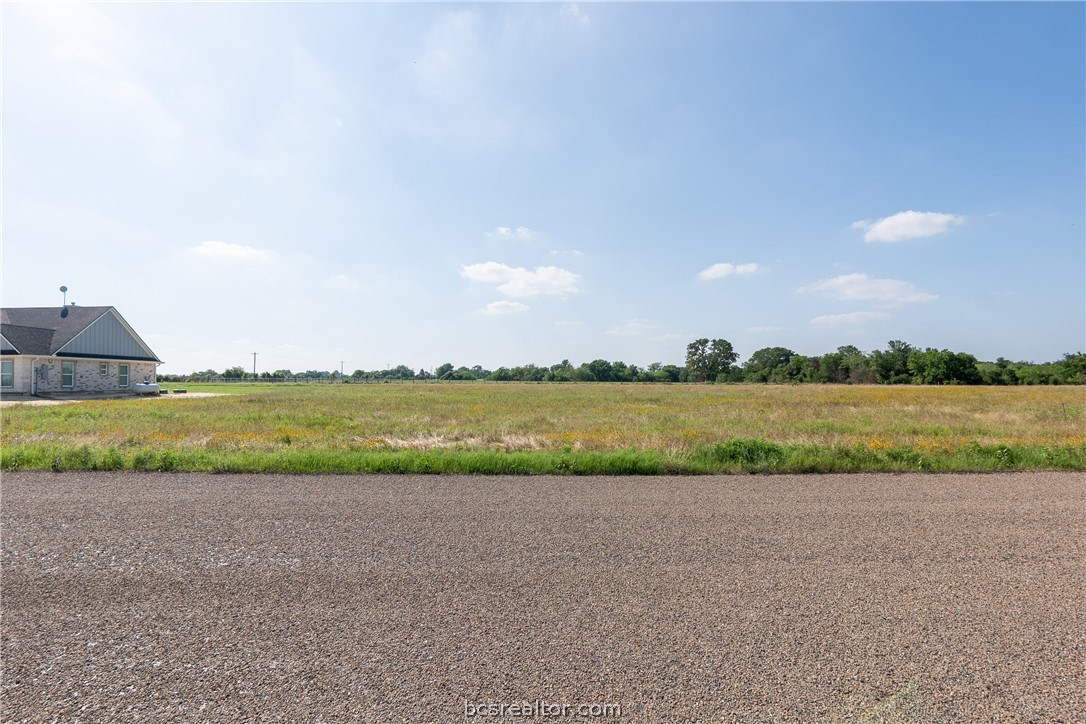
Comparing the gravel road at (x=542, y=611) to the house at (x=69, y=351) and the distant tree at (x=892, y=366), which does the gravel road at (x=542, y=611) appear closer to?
the house at (x=69, y=351)

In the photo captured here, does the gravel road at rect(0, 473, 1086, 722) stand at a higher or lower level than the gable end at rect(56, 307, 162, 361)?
lower

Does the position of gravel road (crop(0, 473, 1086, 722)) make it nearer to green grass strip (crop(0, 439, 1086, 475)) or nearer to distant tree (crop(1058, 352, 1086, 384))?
green grass strip (crop(0, 439, 1086, 475))

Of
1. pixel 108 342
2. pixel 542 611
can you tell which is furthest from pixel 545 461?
pixel 108 342

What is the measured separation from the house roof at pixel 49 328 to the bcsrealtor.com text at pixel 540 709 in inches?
1776

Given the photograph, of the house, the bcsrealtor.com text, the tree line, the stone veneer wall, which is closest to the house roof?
the house

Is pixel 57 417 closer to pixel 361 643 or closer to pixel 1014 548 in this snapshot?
pixel 361 643

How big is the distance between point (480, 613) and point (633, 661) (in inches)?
49.6

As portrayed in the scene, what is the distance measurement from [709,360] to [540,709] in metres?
163

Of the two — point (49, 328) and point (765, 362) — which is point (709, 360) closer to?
point (765, 362)

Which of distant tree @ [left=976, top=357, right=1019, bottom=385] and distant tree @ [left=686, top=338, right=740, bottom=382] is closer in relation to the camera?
Answer: distant tree @ [left=976, top=357, right=1019, bottom=385]

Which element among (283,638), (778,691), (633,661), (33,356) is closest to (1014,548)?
(778,691)

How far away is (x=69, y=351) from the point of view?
1389 inches

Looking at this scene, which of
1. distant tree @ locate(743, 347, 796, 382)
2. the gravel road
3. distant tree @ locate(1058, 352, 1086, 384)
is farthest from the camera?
distant tree @ locate(743, 347, 796, 382)

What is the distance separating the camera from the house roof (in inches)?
1298
